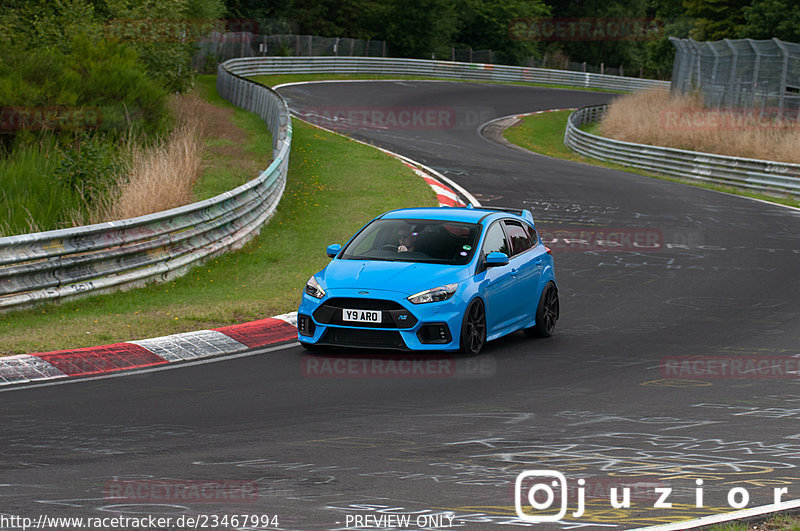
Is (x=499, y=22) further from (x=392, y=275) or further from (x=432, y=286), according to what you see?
(x=432, y=286)

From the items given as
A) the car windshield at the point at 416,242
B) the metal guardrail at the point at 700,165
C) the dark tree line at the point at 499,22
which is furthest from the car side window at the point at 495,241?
the dark tree line at the point at 499,22

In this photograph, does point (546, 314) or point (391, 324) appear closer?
point (391, 324)

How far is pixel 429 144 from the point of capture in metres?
38.2

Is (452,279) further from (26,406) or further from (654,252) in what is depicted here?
(654,252)

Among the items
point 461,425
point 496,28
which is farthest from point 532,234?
point 496,28

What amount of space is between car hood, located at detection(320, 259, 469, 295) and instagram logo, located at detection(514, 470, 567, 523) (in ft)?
14.0

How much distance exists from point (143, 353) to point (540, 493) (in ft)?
18.5

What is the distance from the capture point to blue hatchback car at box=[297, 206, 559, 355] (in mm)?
10680

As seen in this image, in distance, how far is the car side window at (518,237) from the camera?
40.9 ft

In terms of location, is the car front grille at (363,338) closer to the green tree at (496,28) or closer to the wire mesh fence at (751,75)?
the wire mesh fence at (751,75)

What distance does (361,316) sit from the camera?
421 inches

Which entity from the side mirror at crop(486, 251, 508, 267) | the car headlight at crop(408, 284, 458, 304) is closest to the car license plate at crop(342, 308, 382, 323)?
the car headlight at crop(408, 284, 458, 304)

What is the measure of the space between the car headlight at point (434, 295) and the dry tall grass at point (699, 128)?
960 inches

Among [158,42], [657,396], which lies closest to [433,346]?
[657,396]
